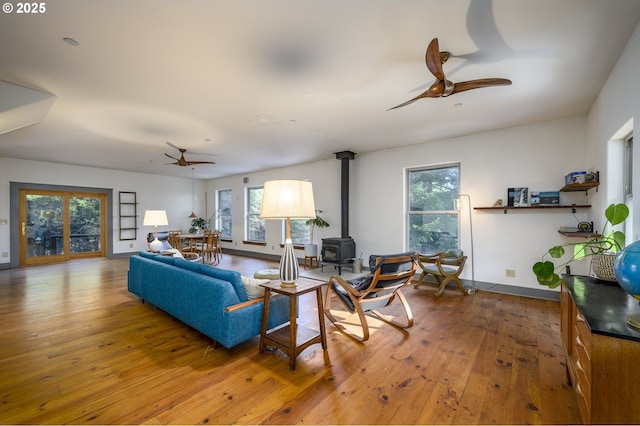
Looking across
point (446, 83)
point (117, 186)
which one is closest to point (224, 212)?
point (117, 186)

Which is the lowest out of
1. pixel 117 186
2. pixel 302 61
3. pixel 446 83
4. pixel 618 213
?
pixel 618 213

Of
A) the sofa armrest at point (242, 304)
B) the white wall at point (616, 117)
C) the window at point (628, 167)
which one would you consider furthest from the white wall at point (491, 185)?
the sofa armrest at point (242, 304)

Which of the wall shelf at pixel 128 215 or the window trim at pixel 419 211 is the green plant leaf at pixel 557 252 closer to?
the window trim at pixel 419 211

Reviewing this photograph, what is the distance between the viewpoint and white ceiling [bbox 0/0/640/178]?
189cm

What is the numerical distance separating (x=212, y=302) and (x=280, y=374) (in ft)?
2.81

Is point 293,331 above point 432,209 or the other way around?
the other way around

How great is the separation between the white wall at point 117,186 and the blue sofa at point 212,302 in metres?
6.11

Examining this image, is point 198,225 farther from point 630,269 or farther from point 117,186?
point 630,269

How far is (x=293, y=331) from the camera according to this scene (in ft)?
7.32

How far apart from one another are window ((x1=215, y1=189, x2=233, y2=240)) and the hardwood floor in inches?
235

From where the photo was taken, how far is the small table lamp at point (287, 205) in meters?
2.28

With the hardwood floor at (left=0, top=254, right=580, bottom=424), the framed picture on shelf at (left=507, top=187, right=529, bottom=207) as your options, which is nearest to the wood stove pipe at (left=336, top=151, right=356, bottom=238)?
the hardwood floor at (left=0, top=254, right=580, bottom=424)

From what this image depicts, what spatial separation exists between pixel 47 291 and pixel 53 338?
2.40 m

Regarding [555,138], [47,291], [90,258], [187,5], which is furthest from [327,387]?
[90,258]
